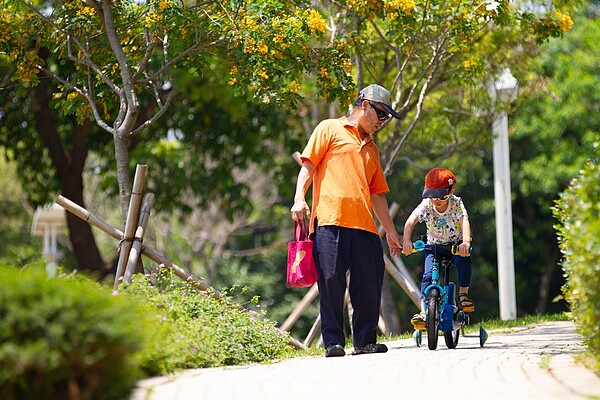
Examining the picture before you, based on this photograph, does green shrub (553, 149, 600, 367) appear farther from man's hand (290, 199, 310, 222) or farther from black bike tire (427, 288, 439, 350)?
man's hand (290, 199, 310, 222)

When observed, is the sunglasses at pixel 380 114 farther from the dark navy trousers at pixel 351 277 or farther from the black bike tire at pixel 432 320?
the black bike tire at pixel 432 320

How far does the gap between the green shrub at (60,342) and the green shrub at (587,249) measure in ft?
8.02

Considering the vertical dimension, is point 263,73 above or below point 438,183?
above

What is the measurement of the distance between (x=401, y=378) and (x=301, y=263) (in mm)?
2101

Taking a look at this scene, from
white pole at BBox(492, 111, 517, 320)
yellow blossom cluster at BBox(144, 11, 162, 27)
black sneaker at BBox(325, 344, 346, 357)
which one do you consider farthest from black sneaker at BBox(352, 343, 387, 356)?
white pole at BBox(492, 111, 517, 320)

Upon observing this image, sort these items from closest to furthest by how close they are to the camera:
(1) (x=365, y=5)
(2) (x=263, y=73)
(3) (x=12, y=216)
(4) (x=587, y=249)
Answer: (4) (x=587, y=249), (2) (x=263, y=73), (1) (x=365, y=5), (3) (x=12, y=216)

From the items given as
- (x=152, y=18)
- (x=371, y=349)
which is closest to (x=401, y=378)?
(x=371, y=349)

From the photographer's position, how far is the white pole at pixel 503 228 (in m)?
16.7

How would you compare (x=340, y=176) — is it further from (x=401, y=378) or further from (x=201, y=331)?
(x=401, y=378)

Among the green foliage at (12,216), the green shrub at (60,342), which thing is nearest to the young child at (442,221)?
the green shrub at (60,342)

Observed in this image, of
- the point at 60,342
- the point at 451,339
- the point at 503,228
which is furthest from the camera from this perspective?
the point at 503,228

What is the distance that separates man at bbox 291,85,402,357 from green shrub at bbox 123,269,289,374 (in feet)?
1.71

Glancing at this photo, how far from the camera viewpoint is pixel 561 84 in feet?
86.4

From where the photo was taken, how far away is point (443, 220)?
893 cm
